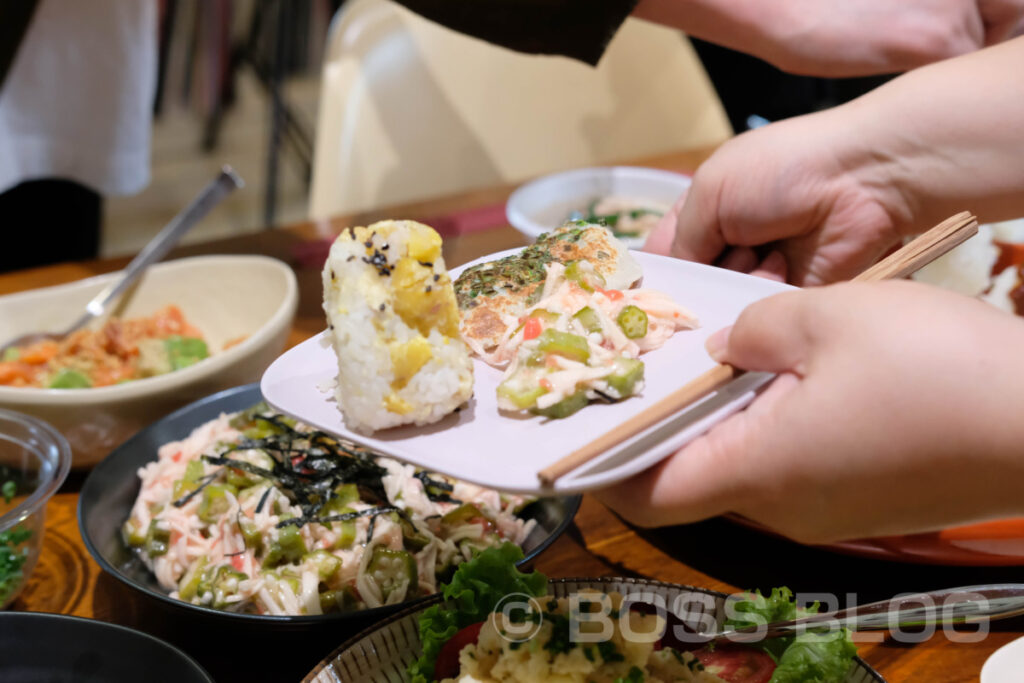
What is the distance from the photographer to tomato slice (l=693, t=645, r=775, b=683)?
105 centimetres

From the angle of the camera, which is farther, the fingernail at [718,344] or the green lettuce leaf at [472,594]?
the green lettuce leaf at [472,594]

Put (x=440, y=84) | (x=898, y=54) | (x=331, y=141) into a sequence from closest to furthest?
(x=898, y=54) < (x=331, y=141) < (x=440, y=84)

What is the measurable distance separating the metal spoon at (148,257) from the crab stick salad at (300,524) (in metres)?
0.70

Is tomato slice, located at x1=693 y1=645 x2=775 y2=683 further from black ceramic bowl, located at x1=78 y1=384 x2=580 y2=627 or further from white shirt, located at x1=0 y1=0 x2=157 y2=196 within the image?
white shirt, located at x1=0 y1=0 x2=157 y2=196

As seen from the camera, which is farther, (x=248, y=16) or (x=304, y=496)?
(x=248, y=16)

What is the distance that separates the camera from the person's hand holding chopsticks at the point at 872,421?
2.47 ft

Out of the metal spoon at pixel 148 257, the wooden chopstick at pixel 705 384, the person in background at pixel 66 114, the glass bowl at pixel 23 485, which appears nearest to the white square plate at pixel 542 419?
the wooden chopstick at pixel 705 384

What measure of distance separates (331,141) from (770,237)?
2.26 metres

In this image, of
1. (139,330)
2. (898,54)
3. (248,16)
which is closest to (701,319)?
(898,54)

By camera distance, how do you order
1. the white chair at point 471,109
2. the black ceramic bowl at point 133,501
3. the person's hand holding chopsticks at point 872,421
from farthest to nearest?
the white chair at point 471,109
the black ceramic bowl at point 133,501
the person's hand holding chopsticks at point 872,421

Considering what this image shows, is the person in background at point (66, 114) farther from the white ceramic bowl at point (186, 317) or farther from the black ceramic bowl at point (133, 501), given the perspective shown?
the black ceramic bowl at point (133, 501)

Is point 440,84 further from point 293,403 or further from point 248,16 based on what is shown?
point 248,16

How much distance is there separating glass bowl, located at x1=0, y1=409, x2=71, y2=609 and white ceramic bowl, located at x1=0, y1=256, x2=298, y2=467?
0.08 m

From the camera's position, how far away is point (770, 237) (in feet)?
4.75
